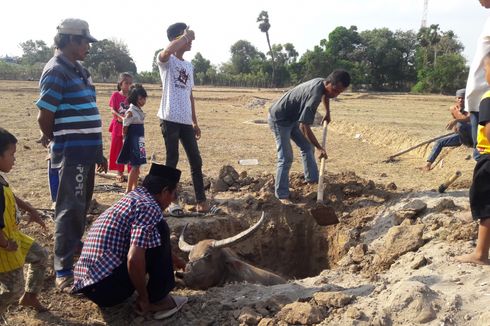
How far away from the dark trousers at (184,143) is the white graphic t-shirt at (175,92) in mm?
88

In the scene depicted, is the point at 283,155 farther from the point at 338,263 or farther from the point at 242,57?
the point at 242,57

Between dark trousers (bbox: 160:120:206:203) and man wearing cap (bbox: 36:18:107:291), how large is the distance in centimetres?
137

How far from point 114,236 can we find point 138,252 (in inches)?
10.8

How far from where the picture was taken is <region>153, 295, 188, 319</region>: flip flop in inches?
140

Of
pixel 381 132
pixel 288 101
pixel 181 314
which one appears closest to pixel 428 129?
pixel 381 132

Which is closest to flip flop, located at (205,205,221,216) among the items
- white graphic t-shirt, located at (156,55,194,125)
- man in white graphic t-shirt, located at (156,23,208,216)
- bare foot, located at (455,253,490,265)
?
man in white graphic t-shirt, located at (156,23,208,216)

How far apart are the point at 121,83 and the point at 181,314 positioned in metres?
4.52

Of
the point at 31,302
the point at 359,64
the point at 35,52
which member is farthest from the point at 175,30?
the point at 35,52

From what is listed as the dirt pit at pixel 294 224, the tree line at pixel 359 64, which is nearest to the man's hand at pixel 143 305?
the dirt pit at pixel 294 224

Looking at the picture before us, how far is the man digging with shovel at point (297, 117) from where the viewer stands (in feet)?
18.7

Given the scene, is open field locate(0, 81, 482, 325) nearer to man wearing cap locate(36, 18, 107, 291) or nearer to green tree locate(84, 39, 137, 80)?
man wearing cap locate(36, 18, 107, 291)

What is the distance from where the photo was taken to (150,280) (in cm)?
353

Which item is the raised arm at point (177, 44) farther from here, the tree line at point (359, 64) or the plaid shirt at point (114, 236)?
the tree line at point (359, 64)

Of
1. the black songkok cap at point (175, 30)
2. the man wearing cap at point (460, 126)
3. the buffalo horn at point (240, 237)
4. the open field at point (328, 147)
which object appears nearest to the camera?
the buffalo horn at point (240, 237)
